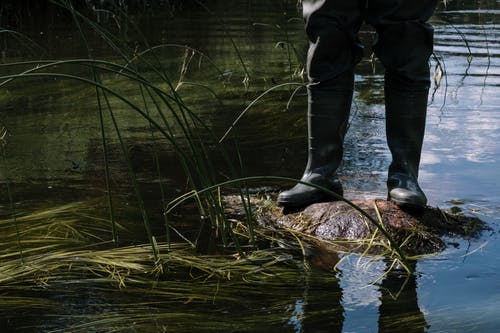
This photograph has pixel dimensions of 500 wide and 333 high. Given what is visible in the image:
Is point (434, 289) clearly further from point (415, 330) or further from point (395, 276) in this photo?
point (415, 330)

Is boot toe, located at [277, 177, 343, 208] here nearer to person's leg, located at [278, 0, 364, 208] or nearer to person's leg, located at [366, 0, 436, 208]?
person's leg, located at [278, 0, 364, 208]

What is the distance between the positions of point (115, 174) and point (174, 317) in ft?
4.73

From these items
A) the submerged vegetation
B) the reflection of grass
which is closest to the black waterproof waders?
the submerged vegetation

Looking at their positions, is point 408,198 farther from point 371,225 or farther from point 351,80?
point 351,80

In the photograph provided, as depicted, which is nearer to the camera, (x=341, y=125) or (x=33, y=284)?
(x=33, y=284)

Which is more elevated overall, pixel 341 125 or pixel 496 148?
pixel 341 125

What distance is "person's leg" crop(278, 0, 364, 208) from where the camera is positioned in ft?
9.48

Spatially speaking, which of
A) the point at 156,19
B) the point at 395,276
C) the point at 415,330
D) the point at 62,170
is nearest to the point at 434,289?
the point at 395,276

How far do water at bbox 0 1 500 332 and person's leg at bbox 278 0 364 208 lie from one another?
32 centimetres

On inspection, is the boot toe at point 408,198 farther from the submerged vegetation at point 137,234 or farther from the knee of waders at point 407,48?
the knee of waders at point 407,48

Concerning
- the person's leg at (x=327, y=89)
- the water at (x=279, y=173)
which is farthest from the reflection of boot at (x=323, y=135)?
the water at (x=279, y=173)

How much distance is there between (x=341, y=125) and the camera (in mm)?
3000

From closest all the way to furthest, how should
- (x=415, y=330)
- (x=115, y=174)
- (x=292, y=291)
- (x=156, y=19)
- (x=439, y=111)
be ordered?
(x=415, y=330)
(x=292, y=291)
(x=115, y=174)
(x=439, y=111)
(x=156, y=19)

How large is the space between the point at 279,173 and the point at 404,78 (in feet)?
2.51
